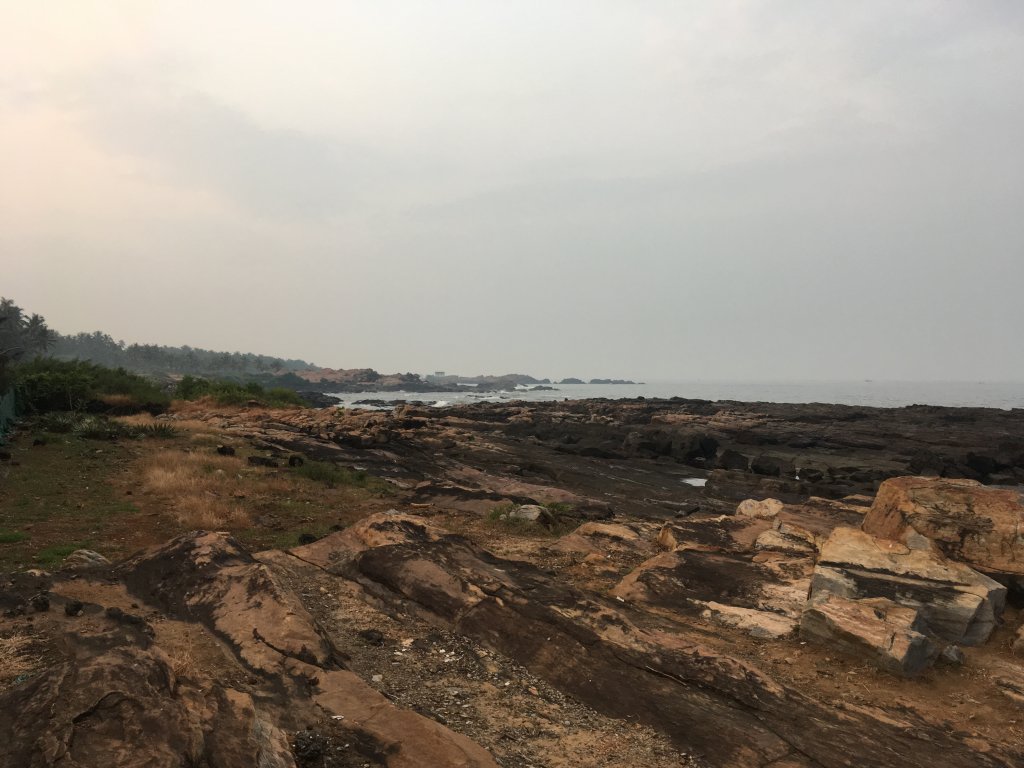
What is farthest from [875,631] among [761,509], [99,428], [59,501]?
[99,428]

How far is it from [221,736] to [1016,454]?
4641 cm

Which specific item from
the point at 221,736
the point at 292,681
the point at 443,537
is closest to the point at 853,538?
the point at 443,537

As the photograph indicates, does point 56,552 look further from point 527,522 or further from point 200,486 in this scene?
point 527,522

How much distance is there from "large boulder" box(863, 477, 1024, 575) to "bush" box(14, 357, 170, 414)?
117ft

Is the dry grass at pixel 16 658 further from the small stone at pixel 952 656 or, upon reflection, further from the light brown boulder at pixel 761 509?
the light brown boulder at pixel 761 509

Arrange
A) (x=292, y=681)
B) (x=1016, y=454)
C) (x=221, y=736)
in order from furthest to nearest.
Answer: (x=1016, y=454), (x=292, y=681), (x=221, y=736)

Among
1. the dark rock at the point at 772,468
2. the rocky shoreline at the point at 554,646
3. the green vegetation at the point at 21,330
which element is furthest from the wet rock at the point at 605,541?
the green vegetation at the point at 21,330

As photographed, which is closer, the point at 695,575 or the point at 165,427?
the point at 695,575

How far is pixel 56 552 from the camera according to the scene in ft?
31.7

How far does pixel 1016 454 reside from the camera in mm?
34906

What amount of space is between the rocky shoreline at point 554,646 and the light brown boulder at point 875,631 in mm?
29

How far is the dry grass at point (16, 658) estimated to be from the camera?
4352mm

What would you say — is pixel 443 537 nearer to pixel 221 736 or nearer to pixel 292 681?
pixel 292 681

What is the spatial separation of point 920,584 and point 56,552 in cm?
1404
